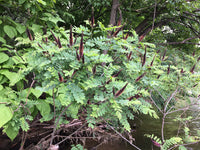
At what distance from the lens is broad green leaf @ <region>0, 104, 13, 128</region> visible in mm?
1513

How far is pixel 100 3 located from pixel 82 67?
299 centimetres

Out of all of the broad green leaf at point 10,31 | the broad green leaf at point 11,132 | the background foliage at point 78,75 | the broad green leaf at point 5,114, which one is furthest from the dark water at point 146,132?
the broad green leaf at point 10,31

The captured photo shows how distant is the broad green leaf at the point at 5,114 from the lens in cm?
151

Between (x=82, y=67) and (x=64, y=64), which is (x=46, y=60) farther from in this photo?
(x=82, y=67)

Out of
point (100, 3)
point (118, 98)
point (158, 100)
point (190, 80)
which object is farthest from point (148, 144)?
point (100, 3)

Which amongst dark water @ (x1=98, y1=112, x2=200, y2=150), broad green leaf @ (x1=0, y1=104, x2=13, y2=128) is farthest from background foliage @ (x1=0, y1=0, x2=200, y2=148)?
dark water @ (x1=98, y1=112, x2=200, y2=150)

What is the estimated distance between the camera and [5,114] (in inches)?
61.1

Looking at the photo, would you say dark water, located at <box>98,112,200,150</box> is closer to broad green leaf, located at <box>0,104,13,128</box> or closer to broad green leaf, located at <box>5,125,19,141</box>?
broad green leaf, located at <box>5,125,19,141</box>

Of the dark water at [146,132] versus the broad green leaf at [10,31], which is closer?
the broad green leaf at [10,31]

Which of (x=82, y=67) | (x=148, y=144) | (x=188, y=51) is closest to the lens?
(x=82, y=67)

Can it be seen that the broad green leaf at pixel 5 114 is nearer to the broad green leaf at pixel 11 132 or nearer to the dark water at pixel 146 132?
the broad green leaf at pixel 11 132

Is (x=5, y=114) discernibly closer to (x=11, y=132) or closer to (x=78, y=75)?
(x=11, y=132)

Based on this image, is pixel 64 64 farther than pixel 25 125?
No

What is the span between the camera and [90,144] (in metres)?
3.06
